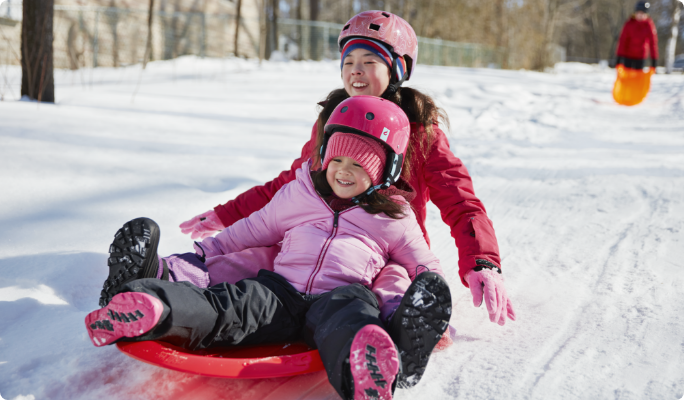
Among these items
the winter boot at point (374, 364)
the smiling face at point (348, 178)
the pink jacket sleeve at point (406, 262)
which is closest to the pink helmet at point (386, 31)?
the smiling face at point (348, 178)

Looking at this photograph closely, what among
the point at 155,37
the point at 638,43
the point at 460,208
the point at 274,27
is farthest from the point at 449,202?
the point at 274,27

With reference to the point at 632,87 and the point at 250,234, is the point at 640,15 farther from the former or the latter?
the point at 250,234

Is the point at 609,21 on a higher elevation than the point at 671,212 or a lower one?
higher

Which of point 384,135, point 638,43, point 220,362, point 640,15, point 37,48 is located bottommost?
point 220,362

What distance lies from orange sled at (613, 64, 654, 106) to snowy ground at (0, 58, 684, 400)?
1.75m

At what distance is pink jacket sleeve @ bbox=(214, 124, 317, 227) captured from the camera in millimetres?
2264

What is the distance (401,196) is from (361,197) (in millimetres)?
183

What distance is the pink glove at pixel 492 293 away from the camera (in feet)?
5.01

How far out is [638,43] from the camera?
25.5 ft

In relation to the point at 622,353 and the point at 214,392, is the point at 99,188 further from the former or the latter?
the point at 622,353

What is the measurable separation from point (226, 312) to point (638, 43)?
8566 mm

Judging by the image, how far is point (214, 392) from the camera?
1.39 metres

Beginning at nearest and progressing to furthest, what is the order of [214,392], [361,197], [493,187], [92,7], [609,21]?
[214,392]
[361,197]
[493,187]
[92,7]
[609,21]

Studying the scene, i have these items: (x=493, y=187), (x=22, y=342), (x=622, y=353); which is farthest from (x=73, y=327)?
(x=493, y=187)
